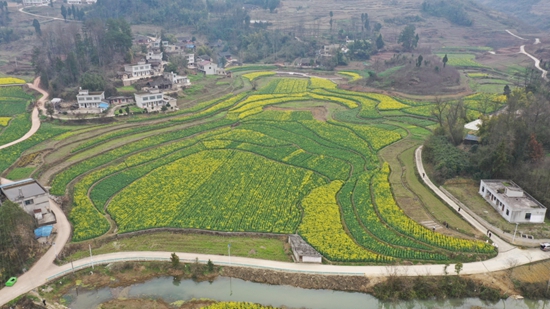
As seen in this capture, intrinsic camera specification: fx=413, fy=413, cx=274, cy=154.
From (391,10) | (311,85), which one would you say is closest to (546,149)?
(311,85)

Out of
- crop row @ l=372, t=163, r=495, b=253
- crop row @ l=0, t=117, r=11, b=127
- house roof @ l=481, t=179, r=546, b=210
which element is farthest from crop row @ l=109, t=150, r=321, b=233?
crop row @ l=0, t=117, r=11, b=127

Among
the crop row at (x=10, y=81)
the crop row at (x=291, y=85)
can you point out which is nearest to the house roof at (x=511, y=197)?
the crop row at (x=291, y=85)

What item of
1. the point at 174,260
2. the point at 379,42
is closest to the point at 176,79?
the point at 174,260

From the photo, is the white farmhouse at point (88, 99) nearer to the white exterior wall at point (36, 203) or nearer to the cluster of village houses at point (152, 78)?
the cluster of village houses at point (152, 78)

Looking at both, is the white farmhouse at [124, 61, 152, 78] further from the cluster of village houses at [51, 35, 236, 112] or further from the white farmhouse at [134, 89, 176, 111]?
the white farmhouse at [134, 89, 176, 111]

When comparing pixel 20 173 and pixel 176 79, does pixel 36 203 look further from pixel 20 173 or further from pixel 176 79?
pixel 176 79

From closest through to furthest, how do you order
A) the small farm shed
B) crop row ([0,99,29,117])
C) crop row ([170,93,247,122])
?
the small farm shed < crop row ([170,93,247,122]) < crop row ([0,99,29,117])
